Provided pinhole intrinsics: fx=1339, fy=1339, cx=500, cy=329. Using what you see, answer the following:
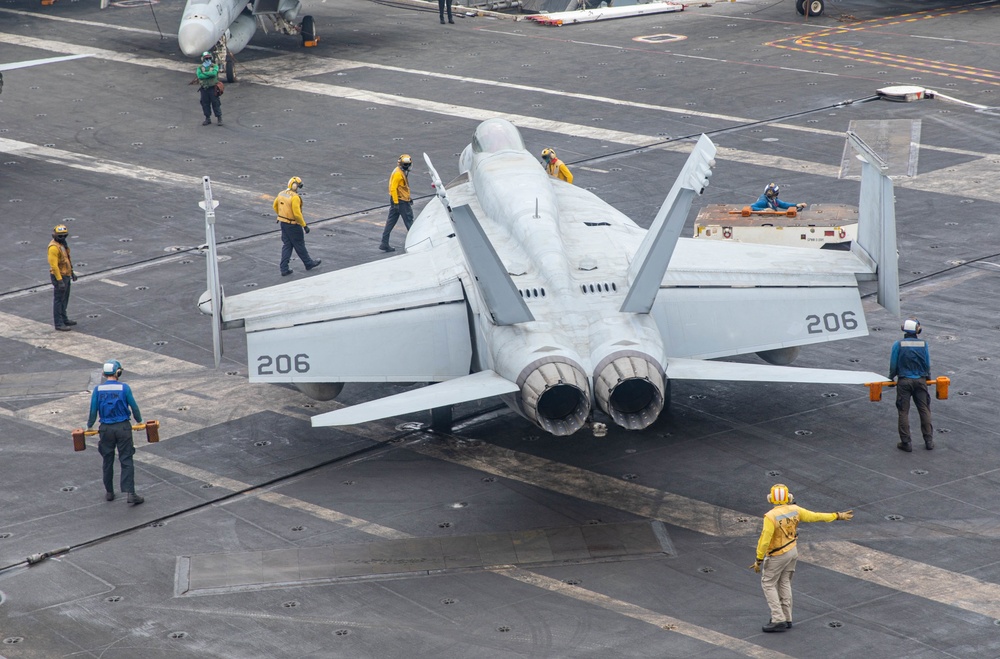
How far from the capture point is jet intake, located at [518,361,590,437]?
15.6 metres

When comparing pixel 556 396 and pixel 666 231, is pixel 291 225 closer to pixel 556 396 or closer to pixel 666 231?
pixel 666 231

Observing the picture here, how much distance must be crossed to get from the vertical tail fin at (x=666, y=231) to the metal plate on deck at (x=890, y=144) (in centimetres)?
1578

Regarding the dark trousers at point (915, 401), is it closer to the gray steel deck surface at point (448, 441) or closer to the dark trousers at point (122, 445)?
the gray steel deck surface at point (448, 441)

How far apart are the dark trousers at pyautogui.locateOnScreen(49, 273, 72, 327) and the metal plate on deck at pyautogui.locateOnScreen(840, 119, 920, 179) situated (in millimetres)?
17672

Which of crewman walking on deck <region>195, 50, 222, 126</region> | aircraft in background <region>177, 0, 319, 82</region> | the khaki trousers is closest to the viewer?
the khaki trousers

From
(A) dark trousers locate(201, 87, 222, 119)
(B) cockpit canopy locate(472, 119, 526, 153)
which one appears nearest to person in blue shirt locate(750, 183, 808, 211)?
(B) cockpit canopy locate(472, 119, 526, 153)

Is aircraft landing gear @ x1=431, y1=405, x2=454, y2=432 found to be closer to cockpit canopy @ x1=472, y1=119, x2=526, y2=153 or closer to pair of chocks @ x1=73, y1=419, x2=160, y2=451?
pair of chocks @ x1=73, y1=419, x2=160, y2=451

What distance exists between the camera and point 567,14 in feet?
168

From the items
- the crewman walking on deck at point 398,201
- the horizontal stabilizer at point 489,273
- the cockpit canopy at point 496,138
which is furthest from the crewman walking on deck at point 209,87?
the horizontal stabilizer at point 489,273

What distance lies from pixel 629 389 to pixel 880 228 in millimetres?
5341

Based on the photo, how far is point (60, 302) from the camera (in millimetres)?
23375

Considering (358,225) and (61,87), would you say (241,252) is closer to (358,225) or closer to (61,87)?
(358,225)

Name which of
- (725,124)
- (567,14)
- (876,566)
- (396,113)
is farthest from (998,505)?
(567,14)

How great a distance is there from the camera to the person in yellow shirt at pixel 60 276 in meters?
23.3
